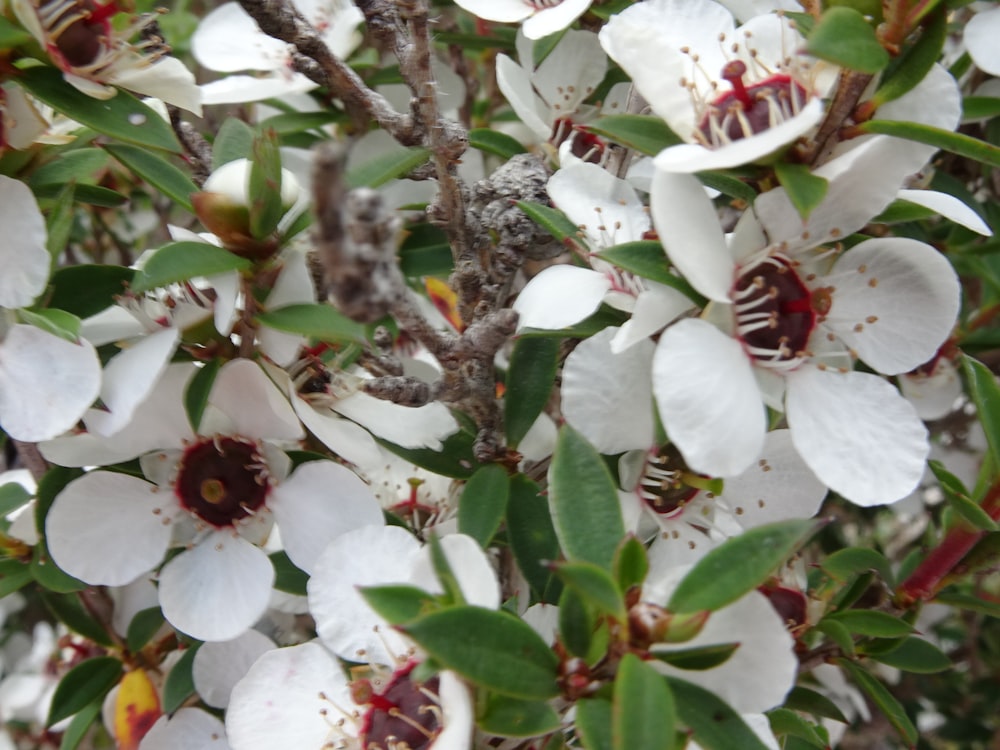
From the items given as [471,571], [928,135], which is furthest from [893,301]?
[471,571]

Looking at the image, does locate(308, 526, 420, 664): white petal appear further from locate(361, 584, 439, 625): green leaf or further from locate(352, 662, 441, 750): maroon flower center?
locate(361, 584, 439, 625): green leaf

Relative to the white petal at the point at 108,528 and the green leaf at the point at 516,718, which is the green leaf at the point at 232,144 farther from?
the green leaf at the point at 516,718

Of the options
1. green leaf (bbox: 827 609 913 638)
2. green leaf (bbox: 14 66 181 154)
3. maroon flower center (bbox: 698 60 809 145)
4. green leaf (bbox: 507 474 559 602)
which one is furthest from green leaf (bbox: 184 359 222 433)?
green leaf (bbox: 827 609 913 638)

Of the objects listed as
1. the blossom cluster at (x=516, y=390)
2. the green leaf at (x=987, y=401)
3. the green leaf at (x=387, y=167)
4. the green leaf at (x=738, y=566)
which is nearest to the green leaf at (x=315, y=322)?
the blossom cluster at (x=516, y=390)

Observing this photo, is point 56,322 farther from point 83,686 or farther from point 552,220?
point 83,686

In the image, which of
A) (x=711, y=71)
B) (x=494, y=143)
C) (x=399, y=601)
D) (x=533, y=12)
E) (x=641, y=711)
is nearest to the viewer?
(x=641, y=711)

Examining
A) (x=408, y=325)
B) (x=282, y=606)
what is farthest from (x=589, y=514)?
(x=282, y=606)
